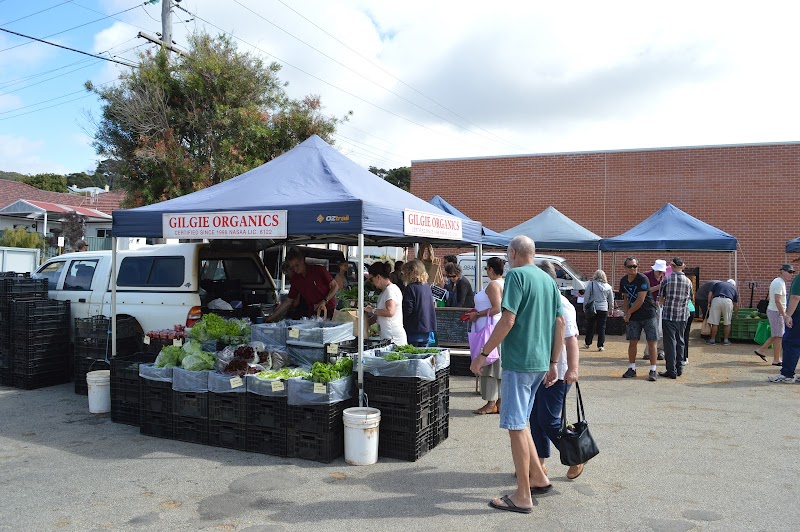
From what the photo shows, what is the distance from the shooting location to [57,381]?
8.92 m

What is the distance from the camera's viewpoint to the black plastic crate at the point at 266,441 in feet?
19.1

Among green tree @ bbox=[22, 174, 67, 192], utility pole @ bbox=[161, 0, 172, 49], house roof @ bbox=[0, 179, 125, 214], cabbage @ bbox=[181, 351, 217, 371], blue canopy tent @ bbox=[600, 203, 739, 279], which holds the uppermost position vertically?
green tree @ bbox=[22, 174, 67, 192]

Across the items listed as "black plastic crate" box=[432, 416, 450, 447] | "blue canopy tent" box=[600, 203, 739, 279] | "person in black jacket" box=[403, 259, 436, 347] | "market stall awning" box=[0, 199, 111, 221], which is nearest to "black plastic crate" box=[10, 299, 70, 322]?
"person in black jacket" box=[403, 259, 436, 347]

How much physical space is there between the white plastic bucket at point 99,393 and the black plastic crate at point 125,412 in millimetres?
422

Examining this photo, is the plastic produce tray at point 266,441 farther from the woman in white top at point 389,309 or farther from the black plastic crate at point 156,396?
the woman in white top at point 389,309

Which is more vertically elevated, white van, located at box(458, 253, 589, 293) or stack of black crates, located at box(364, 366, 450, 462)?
white van, located at box(458, 253, 589, 293)

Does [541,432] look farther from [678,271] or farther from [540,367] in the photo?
[678,271]

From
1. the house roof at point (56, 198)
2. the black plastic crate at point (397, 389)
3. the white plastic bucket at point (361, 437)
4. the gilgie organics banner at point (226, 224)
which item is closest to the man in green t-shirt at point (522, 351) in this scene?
the black plastic crate at point (397, 389)

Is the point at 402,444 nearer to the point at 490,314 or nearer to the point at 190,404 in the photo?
the point at 490,314

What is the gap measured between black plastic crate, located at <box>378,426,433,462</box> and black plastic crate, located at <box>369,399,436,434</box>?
0.15ft

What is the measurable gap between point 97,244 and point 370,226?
2965 cm

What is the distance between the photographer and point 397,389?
5734 millimetres

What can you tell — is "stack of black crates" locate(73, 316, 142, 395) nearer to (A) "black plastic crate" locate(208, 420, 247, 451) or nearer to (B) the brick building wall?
(A) "black plastic crate" locate(208, 420, 247, 451)

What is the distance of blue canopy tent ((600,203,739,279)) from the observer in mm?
13570
